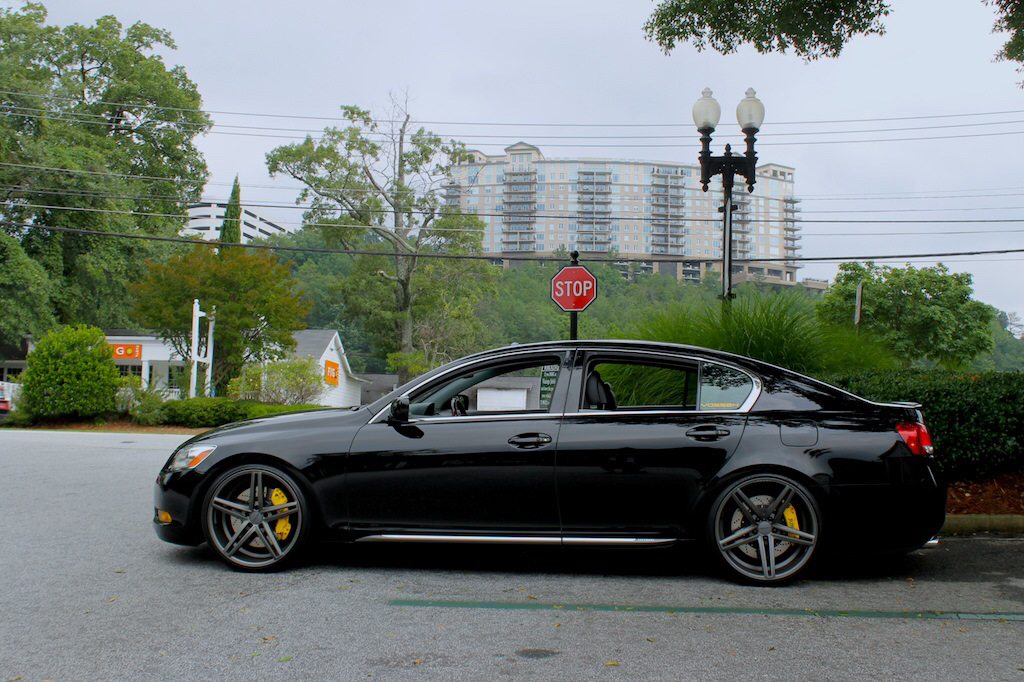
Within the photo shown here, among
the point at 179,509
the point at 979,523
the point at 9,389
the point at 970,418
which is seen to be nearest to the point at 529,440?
the point at 179,509

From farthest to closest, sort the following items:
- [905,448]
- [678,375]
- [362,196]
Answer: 1. [362,196]
2. [678,375]
3. [905,448]

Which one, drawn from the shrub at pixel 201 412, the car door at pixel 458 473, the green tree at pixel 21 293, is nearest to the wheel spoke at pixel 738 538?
the car door at pixel 458 473

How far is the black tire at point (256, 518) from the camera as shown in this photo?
561cm

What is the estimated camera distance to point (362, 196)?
4619 centimetres

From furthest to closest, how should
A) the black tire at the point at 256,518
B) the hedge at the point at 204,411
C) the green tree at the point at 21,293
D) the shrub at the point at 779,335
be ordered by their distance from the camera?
the green tree at the point at 21,293 → the hedge at the point at 204,411 → the shrub at the point at 779,335 → the black tire at the point at 256,518

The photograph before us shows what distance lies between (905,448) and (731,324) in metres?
5.08

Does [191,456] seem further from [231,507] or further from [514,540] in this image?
[514,540]

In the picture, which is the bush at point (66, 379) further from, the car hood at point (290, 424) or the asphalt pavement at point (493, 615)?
the car hood at point (290, 424)

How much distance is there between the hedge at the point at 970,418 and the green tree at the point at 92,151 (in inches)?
1098

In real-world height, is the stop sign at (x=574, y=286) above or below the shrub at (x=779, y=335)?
above

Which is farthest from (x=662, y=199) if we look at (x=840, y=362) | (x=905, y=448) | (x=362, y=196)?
(x=905, y=448)

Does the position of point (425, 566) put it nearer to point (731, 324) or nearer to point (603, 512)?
point (603, 512)

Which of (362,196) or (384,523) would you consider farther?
(362,196)

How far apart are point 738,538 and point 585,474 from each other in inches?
40.3
